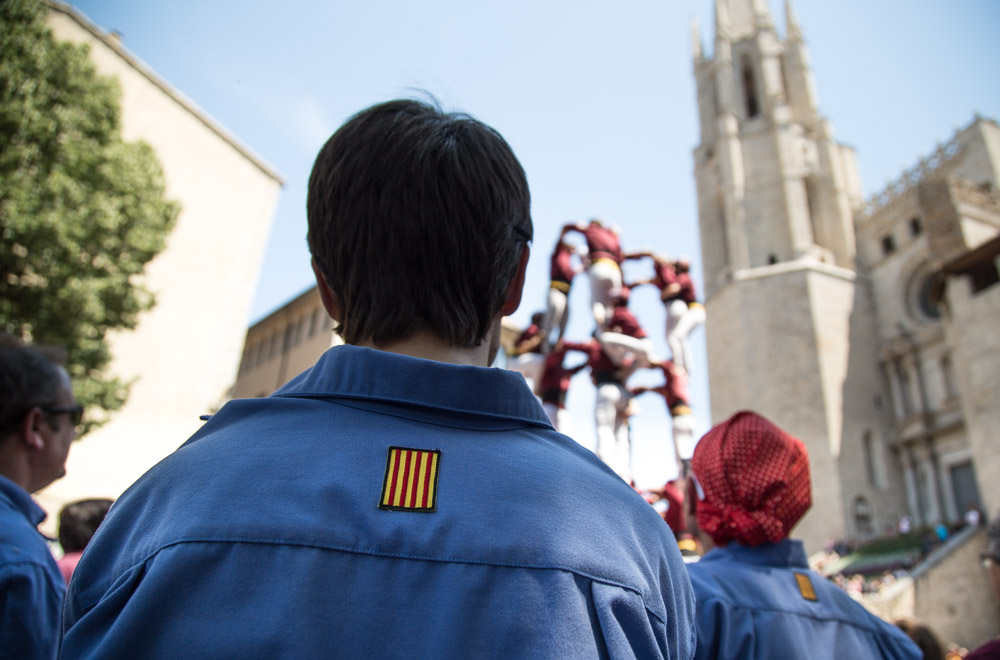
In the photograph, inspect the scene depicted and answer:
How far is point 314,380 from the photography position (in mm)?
1152

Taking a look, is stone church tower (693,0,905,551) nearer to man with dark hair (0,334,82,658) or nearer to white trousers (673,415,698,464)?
white trousers (673,415,698,464)

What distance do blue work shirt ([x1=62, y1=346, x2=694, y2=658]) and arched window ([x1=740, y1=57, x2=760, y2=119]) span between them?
2087 inches

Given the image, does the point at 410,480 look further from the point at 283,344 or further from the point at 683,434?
the point at 283,344

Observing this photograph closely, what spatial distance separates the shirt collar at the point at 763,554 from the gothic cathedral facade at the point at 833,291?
3029 cm

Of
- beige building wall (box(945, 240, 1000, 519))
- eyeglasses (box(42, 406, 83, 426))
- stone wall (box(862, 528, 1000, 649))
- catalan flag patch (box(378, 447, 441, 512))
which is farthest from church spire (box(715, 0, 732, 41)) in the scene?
catalan flag patch (box(378, 447, 441, 512))

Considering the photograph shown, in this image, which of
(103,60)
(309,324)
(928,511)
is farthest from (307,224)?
(928,511)

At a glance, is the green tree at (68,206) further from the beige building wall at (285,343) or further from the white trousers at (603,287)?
the beige building wall at (285,343)

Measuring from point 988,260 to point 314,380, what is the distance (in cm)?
3064

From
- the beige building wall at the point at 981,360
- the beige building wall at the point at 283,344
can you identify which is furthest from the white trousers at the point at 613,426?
the beige building wall at the point at 981,360

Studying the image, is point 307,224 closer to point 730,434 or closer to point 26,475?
point 730,434

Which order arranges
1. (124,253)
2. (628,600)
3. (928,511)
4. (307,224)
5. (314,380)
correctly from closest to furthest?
1. (628,600)
2. (314,380)
3. (307,224)
4. (124,253)
5. (928,511)

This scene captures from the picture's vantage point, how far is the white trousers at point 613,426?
22.8 ft

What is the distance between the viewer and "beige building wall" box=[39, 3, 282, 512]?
18.8 metres

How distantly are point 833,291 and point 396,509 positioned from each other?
44.1 m
